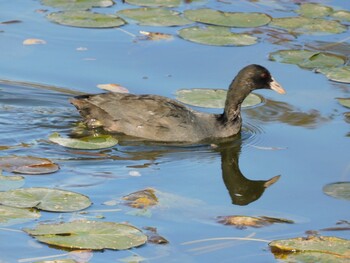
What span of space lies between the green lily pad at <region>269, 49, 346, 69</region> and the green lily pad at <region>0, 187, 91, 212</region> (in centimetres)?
451

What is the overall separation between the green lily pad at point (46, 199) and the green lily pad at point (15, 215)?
8cm

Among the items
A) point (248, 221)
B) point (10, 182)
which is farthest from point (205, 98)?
point (10, 182)

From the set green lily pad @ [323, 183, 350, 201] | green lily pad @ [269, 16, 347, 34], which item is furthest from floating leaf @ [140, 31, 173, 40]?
green lily pad @ [323, 183, 350, 201]

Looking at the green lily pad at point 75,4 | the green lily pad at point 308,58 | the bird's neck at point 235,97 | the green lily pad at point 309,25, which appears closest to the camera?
the bird's neck at point 235,97

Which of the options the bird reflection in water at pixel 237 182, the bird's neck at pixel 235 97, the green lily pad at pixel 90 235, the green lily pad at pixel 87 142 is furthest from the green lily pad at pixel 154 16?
the green lily pad at pixel 90 235

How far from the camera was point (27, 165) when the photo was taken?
834 cm

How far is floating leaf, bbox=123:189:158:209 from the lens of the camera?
7.69 meters

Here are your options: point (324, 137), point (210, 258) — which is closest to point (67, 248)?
point (210, 258)

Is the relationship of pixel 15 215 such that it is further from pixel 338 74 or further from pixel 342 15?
pixel 342 15

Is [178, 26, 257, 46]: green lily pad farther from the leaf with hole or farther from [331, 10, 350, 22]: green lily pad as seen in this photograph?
the leaf with hole

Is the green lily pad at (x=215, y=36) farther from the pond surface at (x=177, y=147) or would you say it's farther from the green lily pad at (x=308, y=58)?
the green lily pad at (x=308, y=58)

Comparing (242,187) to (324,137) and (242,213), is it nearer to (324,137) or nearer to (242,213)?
(242,213)

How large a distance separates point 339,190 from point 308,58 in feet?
11.2

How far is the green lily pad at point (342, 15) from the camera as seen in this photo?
42.5ft
